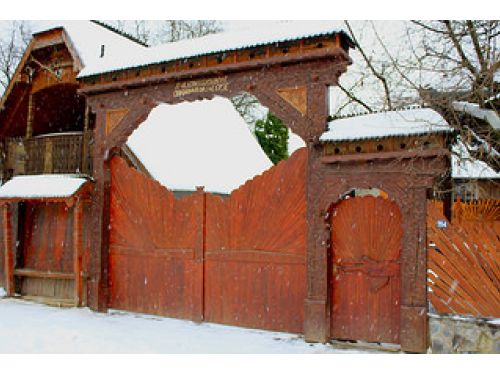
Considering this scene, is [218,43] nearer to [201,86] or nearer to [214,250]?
[201,86]

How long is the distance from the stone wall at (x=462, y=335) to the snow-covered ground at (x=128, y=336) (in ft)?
3.85

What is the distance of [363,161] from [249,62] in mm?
2452

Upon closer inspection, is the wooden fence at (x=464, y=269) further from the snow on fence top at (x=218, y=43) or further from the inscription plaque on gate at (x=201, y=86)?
the inscription plaque on gate at (x=201, y=86)

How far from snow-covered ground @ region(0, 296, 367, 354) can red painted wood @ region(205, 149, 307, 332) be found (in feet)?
1.00

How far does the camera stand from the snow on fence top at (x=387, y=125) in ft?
24.0

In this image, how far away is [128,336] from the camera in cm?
866

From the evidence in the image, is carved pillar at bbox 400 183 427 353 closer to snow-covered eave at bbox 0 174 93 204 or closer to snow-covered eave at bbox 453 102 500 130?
snow-covered eave at bbox 453 102 500 130

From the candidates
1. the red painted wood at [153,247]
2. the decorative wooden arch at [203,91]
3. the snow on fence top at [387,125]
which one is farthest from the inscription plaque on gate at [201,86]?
the snow on fence top at [387,125]

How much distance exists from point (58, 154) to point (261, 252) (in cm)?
577

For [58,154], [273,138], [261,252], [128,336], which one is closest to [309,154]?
[261,252]

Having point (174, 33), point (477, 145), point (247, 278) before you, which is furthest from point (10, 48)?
point (477, 145)

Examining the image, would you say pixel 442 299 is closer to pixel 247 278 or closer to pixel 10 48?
pixel 247 278

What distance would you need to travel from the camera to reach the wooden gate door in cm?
779

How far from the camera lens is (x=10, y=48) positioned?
2627cm
